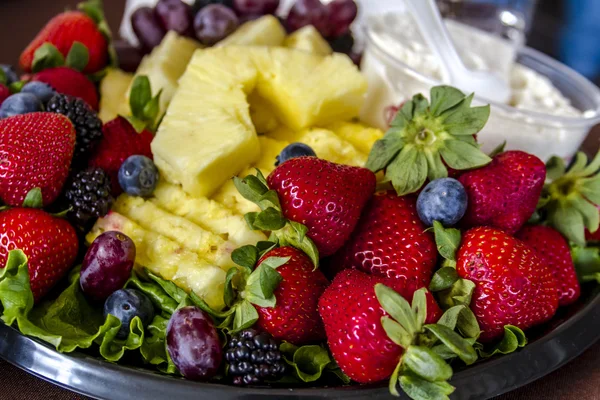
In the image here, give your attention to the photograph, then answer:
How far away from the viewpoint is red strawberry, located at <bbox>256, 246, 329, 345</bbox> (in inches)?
39.1

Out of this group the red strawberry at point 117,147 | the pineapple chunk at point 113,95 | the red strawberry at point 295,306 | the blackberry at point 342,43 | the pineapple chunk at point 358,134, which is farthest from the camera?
the blackberry at point 342,43

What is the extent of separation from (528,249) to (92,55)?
1260 mm

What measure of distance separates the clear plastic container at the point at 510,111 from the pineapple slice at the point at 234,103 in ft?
0.60

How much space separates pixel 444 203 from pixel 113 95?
0.97 meters

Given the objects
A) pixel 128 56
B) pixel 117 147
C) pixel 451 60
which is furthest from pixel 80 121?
pixel 451 60

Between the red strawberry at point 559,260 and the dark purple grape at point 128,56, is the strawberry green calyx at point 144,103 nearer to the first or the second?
the dark purple grape at point 128,56

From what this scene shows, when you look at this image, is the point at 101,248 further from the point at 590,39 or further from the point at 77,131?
the point at 590,39

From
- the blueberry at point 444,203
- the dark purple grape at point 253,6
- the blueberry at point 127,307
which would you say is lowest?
the blueberry at point 127,307

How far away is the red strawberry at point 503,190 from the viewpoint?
3.75 feet

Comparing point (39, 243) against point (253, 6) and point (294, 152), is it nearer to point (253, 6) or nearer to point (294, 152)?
point (294, 152)

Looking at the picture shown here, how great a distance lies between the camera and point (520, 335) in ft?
3.38

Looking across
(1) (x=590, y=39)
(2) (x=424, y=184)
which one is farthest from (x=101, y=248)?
(1) (x=590, y=39)

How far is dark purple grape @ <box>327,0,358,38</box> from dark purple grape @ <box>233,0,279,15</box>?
0.58 ft

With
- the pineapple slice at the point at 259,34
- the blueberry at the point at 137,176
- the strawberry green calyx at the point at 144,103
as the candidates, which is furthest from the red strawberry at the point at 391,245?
the pineapple slice at the point at 259,34
